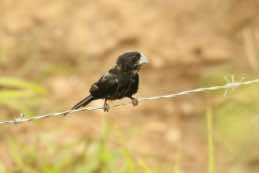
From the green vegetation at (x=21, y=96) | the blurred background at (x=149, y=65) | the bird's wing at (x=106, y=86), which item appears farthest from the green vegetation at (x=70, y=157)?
the bird's wing at (x=106, y=86)

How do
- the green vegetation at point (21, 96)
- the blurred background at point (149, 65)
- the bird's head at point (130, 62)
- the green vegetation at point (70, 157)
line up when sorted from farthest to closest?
the blurred background at point (149, 65), the green vegetation at point (21, 96), the green vegetation at point (70, 157), the bird's head at point (130, 62)

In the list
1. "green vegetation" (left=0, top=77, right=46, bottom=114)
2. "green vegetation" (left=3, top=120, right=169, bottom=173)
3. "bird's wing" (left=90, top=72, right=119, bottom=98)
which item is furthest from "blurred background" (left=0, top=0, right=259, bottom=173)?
"bird's wing" (left=90, top=72, right=119, bottom=98)

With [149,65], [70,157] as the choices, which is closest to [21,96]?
[70,157]

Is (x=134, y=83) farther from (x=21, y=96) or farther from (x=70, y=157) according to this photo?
(x=21, y=96)

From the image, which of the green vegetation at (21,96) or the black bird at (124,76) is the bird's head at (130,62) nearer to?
the black bird at (124,76)

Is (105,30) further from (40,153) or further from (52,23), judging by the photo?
(40,153)

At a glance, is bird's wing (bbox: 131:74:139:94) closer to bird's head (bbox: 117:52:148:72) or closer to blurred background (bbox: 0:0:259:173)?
bird's head (bbox: 117:52:148:72)
